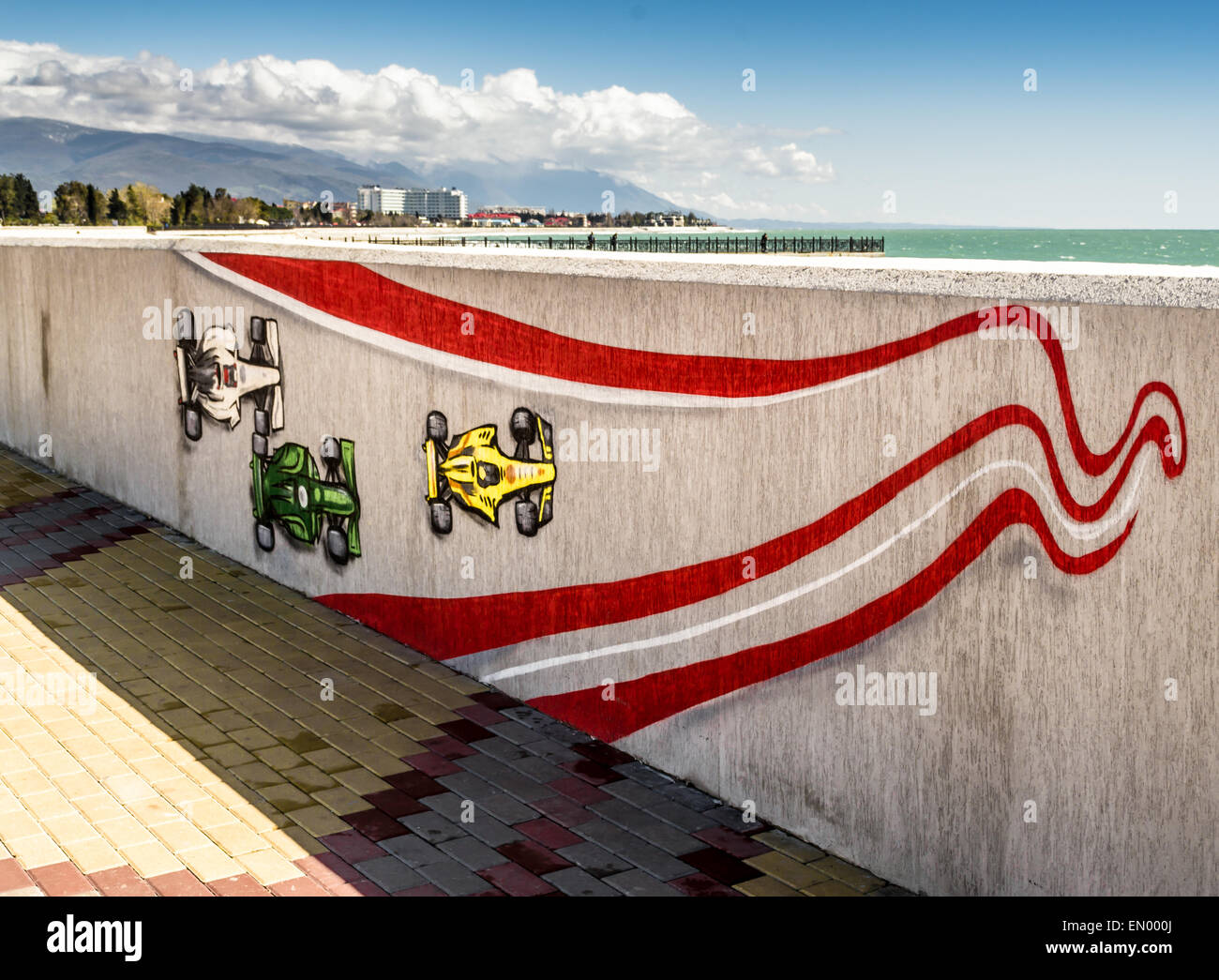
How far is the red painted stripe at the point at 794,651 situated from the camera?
4.00m

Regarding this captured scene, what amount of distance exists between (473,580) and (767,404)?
245 cm

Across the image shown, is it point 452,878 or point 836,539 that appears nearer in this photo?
point 452,878

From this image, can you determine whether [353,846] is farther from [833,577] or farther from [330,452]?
[330,452]

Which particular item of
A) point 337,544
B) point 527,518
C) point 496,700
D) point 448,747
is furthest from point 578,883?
point 337,544

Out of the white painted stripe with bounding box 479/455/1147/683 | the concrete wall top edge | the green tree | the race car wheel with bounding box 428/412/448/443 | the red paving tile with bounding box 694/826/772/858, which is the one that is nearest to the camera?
the concrete wall top edge

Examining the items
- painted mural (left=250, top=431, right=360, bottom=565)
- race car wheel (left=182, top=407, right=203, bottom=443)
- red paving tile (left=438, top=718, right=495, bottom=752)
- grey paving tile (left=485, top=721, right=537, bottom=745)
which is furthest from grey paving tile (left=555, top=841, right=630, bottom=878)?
race car wheel (left=182, top=407, right=203, bottom=443)

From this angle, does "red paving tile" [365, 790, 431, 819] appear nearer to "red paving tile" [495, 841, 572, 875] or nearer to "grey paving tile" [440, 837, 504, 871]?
"grey paving tile" [440, 837, 504, 871]

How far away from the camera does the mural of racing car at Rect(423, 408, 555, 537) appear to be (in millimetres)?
6105

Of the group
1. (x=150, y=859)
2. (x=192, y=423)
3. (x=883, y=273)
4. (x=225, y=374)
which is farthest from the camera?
(x=192, y=423)

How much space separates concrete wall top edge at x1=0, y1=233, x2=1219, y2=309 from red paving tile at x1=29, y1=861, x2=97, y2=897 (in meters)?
3.43

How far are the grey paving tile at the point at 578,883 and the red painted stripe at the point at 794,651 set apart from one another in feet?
3.71

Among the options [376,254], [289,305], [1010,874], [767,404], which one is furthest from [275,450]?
[1010,874]

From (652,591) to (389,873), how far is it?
183cm

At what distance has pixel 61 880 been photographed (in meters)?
4.36
